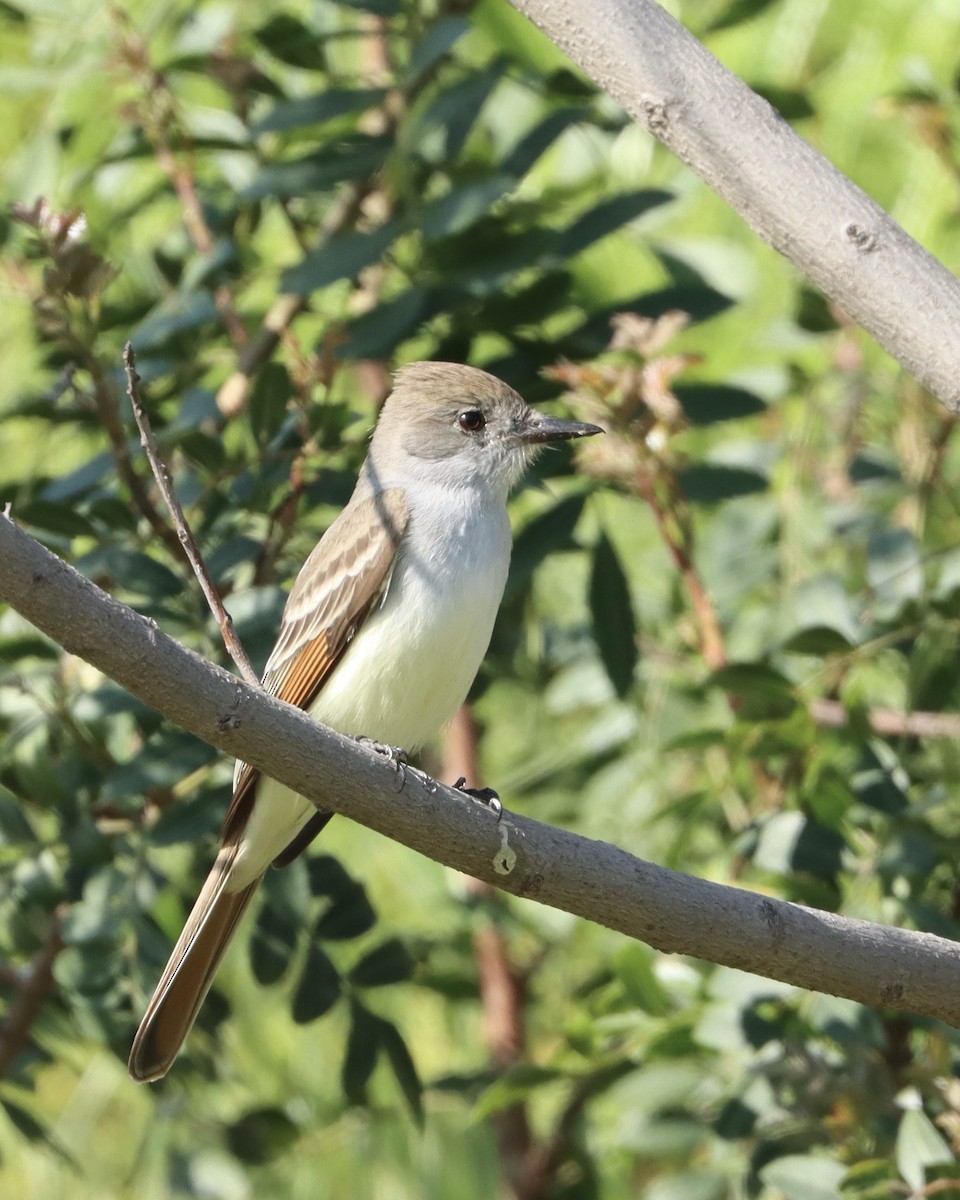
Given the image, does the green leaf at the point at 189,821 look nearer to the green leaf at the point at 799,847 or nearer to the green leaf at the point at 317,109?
the green leaf at the point at 799,847

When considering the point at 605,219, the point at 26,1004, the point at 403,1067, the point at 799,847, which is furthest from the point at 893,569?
the point at 26,1004

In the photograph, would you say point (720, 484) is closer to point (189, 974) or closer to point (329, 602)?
point (329, 602)

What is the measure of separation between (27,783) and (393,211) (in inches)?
58.5

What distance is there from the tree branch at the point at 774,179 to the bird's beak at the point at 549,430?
0.85 meters

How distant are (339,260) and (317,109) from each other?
0.36 meters

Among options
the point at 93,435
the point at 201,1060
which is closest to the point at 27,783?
the point at 201,1060

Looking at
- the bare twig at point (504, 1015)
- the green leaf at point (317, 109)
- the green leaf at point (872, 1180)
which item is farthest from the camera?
the bare twig at point (504, 1015)

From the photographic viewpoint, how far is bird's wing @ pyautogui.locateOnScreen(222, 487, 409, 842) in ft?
10.8

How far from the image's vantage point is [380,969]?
11.4 ft

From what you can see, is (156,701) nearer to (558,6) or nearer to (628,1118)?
(558,6)

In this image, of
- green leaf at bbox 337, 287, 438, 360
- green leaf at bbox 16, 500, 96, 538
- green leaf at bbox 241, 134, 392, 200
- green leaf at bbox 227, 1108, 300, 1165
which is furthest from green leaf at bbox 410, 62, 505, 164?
green leaf at bbox 227, 1108, 300, 1165

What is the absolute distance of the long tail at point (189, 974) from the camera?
3.12 meters

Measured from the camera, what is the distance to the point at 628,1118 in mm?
3471

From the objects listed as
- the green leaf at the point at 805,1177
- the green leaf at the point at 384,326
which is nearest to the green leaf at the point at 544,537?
the green leaf at the point at 384,326
